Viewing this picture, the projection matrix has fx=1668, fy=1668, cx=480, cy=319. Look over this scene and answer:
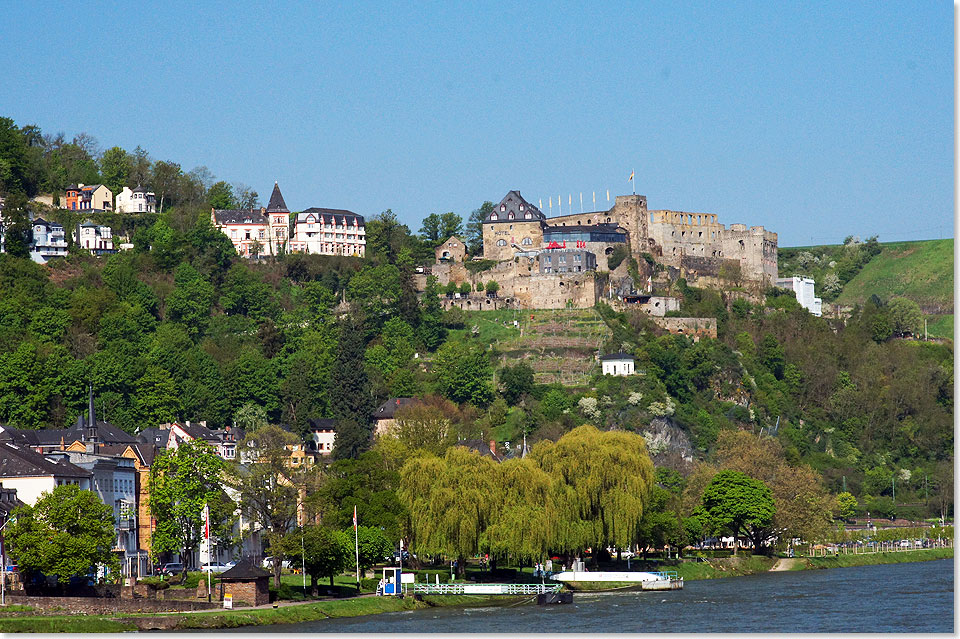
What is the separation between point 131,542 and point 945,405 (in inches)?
3804

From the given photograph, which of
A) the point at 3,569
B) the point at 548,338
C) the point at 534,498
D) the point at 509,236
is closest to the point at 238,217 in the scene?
the point at 509,236

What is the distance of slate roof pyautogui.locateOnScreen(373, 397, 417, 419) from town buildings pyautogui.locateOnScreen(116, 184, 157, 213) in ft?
167

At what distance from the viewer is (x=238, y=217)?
183250 millimetres

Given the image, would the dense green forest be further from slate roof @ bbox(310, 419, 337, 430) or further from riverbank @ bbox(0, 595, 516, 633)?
riverbank @ bbox(0, 595, 516, 633)

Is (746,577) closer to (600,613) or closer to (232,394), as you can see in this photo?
(600,613)

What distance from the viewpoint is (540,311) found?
169250mm

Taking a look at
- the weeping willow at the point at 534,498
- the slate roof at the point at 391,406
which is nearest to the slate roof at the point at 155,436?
the slate roof at the point at 391,406

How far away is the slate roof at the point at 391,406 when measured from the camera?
143250 mm

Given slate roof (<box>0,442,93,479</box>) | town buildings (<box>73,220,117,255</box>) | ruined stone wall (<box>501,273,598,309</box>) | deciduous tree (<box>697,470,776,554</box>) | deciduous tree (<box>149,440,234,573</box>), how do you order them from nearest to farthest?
deciduous tree (<box>149,440,234,573</box>) → slate roof (<box>0,442,93,479</box>) → deciduous tree (<box>697,470,776,554</box>) → ruined stone wall (<box>501,273,598,309</box>) → town buildings (<box>73,220,117,255</box>)

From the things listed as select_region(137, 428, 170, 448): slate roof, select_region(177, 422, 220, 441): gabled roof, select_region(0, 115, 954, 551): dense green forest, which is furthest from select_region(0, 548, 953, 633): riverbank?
select_region(177, 422, 220, 441): gabled roof

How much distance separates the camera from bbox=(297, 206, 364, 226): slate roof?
183m

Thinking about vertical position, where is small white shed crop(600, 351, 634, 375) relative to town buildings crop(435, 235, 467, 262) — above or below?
below

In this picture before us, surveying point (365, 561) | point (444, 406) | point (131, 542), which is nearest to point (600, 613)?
point (365, 561)

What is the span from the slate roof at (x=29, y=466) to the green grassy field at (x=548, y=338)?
70.0m
